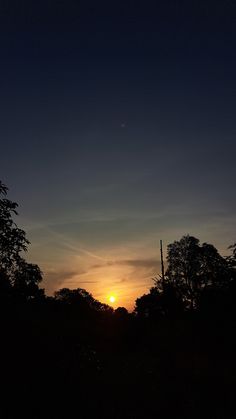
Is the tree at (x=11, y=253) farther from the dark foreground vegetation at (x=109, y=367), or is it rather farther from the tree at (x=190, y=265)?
the tree at (x=190, y=265)

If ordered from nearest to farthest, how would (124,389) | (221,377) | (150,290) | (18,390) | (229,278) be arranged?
1. (18,390)
2. (124,389)
3. (221,377)
4. (229,278)
5. (150,290)

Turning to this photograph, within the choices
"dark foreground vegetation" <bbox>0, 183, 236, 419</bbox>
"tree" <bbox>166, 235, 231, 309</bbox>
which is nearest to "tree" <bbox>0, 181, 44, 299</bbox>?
"dark foreground vegetation" <bbox>0, 183, 236, 419</bbox>

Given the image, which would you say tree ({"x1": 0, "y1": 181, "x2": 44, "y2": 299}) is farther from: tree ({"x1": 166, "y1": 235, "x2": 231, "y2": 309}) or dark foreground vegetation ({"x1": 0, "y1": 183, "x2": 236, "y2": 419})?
tree ({"x1": 166, "y1": 235, "x2": 231, "y2": 309})

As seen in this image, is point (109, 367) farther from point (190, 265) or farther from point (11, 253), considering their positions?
point (190, 265)

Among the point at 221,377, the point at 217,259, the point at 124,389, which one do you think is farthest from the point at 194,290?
the point at 124,389

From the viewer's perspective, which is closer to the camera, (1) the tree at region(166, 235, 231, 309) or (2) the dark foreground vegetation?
(2) the dark foreground vegetation

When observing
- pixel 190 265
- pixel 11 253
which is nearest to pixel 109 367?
pixel 11 253

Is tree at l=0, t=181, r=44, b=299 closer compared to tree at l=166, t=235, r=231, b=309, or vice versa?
tree at l=0, t=181, r=44, b=299

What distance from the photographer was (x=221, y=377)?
18.1 metres

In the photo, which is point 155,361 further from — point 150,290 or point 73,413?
point 150,290

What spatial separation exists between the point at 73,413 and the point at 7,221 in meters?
19.0

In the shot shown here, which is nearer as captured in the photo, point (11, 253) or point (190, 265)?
point (11, 253)

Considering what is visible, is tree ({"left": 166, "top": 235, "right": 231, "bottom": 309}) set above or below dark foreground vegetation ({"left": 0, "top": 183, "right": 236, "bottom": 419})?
above

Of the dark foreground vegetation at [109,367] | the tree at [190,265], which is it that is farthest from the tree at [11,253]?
the tree at [190,265]
